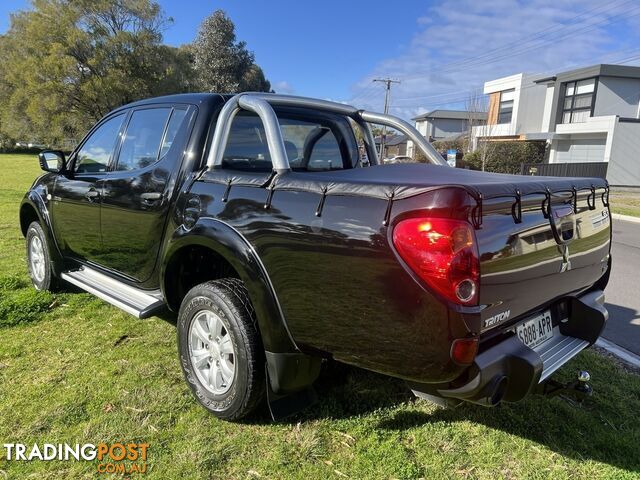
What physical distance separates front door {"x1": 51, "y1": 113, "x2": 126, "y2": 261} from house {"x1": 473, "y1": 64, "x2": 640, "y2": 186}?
28.2m

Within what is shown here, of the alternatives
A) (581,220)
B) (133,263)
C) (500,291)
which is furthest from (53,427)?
(581,220)

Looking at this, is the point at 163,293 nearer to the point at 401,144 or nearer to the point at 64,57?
the point at 64,57

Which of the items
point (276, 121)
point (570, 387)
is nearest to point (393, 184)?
point (276, 121)

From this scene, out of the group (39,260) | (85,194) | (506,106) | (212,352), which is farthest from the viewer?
(506,106)

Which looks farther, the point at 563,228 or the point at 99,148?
the point at 99,148

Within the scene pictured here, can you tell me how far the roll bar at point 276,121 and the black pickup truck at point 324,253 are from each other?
0.04 feet

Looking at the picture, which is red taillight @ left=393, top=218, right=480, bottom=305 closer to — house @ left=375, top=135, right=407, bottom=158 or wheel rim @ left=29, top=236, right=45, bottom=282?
wheel rim @ left=29, top=236, right=45, bottom=282

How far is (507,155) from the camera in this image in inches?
1276

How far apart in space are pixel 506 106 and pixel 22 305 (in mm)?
39606

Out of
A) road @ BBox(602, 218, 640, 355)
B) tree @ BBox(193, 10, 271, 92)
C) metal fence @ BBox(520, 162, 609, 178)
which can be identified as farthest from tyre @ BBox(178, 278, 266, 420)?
tree @ BBox(193, 10, 271, 92)

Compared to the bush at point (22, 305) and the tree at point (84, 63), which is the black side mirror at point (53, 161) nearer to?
the bush at point (22, 305)

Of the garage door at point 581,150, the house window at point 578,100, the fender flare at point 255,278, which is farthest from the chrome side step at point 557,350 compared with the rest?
the house window at point 578,100

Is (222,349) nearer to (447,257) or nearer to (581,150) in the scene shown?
(447,257)

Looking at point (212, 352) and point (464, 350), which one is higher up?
point (464, 350)
